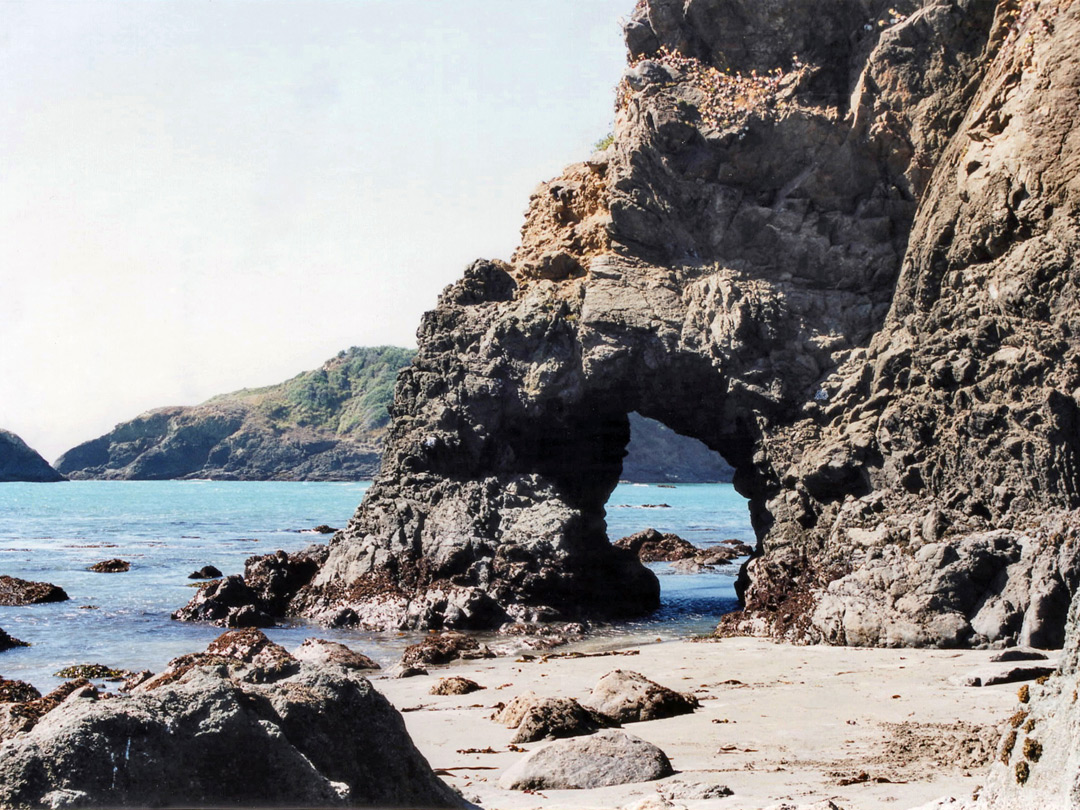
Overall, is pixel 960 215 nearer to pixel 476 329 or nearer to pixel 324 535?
pixel 476 329

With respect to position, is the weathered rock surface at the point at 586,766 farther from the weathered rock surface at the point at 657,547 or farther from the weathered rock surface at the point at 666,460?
the weathered rock surface at the point at 666,460

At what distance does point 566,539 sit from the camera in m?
20.4

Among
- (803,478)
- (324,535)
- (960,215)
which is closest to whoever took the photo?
(960,215)

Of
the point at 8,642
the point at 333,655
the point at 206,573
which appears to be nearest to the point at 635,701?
the point at 333,655

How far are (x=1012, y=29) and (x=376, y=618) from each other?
15.4 metres

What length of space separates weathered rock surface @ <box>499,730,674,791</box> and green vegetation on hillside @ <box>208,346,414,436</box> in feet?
452

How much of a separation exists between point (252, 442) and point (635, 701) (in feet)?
454

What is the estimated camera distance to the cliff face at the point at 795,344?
47.9 feet

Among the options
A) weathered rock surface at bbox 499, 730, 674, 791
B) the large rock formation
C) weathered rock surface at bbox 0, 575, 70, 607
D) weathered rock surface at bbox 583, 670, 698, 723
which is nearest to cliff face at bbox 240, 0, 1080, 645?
weathered rock surface at bbox 583, 670, 698, 723

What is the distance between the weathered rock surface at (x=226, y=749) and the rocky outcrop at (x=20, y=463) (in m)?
149

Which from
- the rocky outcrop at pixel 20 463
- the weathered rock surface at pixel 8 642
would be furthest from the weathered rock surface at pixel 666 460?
the weathered rock surface at pixel 8 642

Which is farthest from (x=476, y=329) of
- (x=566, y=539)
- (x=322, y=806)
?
(x=322, y=806)

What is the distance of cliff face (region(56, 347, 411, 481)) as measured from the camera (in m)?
140

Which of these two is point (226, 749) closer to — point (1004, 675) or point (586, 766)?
point (586, 766)
